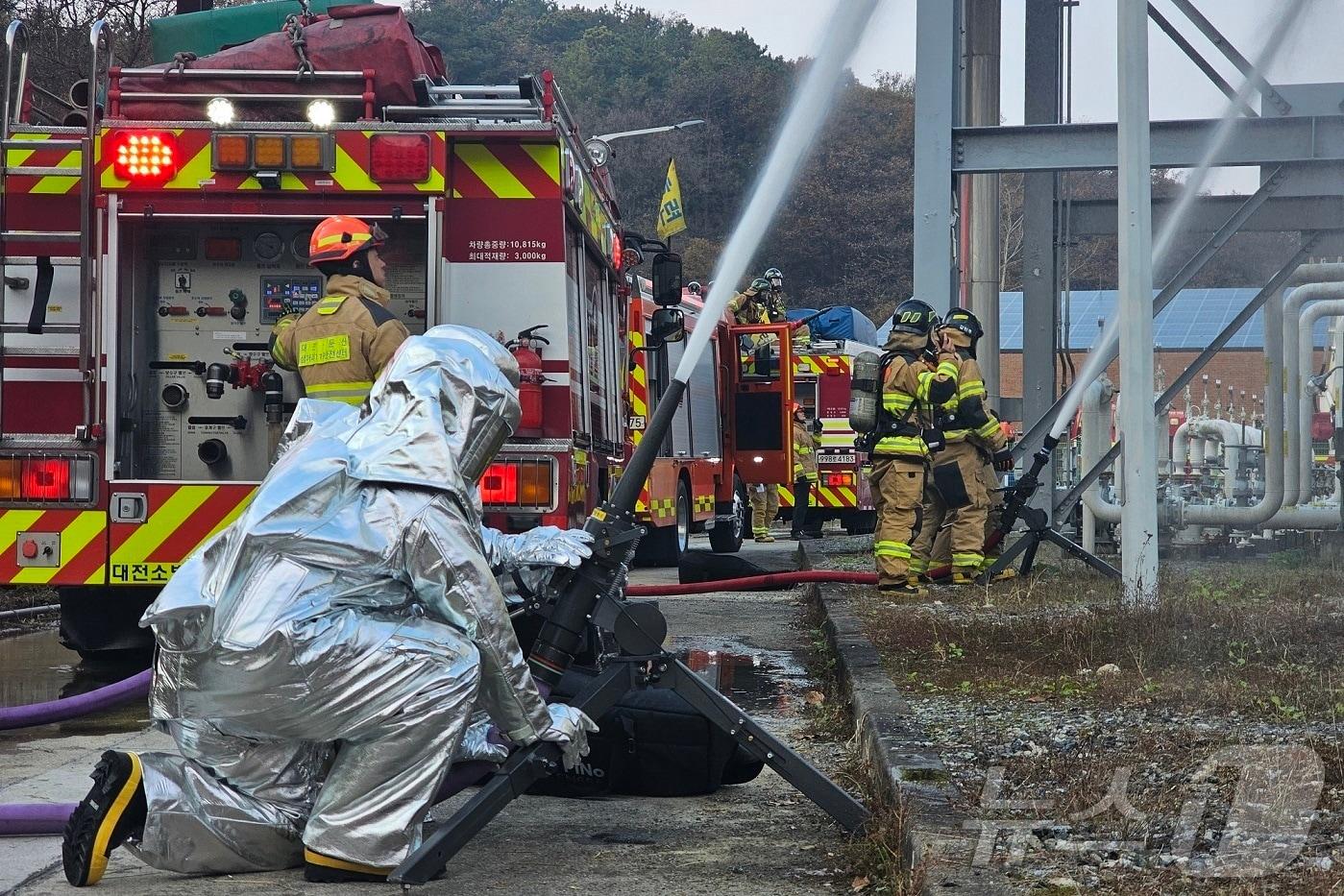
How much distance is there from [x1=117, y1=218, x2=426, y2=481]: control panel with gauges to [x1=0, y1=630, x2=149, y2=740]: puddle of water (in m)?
0.96

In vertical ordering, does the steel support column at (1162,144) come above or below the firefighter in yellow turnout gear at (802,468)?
above

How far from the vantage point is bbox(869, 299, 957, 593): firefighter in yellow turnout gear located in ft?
31.1

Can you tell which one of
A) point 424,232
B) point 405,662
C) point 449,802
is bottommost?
point 449,802

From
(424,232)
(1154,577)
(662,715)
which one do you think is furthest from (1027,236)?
(662,715)

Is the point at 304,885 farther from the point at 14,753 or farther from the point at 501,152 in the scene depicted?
the point at 501,152

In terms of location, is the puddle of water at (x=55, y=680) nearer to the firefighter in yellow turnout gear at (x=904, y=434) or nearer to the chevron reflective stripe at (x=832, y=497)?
the firefighter in yellow turnout gear at (x=904, y=434)

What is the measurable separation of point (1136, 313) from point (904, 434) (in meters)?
2.41

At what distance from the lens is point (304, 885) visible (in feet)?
12.5

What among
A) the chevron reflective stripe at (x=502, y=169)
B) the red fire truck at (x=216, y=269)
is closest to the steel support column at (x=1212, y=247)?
the red fire truck at (x=216, y=269)

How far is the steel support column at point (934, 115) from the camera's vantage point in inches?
386

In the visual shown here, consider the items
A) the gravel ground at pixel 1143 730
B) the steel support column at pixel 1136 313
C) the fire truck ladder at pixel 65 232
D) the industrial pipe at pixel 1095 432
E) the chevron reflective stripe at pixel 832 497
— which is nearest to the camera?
the gravel ground at pixel 1143 730

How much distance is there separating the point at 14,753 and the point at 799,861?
289 centimetres

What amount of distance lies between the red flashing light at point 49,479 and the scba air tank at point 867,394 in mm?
4721

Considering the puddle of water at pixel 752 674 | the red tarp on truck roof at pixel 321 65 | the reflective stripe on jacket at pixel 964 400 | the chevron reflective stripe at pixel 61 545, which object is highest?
the red tarp on truck roof at pixel 321 65
